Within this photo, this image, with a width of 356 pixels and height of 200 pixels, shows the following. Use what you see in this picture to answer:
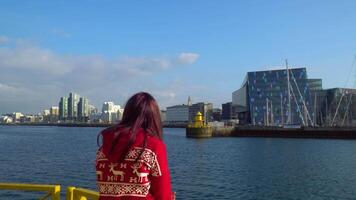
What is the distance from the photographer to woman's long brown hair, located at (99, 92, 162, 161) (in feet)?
12.7

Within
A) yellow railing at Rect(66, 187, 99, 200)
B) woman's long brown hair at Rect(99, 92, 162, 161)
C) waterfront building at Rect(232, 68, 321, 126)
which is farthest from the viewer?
waterfront building at Rect(232, 68, 321, 126)

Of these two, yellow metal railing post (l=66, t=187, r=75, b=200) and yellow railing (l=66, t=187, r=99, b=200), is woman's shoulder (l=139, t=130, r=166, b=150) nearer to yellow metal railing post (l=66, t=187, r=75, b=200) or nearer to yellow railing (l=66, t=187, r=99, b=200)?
yellow railing (l=66, t=187, r=99, b=200)

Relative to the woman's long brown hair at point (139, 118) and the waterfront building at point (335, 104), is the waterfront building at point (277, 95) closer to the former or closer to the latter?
the waterfront building at point (335, 104)

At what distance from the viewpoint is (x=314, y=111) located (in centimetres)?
16938

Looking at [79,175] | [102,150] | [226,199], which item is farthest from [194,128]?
[102,150]

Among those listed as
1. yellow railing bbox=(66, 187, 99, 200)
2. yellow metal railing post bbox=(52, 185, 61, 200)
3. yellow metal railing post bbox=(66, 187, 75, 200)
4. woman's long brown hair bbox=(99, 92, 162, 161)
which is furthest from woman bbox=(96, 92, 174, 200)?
yellow metal railing post bbox=(52, 185, 61, 200)

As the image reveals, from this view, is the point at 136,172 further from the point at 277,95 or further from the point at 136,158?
the point at 277,95

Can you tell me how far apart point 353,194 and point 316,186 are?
3.38 metres

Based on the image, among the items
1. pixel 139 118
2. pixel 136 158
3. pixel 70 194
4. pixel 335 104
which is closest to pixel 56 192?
pixel 70 194

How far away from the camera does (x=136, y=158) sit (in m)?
3.73

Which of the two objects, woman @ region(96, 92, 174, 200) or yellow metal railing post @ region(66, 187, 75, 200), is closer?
woman @ region(96, 92, 174, 200)

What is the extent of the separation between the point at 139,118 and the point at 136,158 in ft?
1.28

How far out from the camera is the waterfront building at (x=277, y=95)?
563 feet

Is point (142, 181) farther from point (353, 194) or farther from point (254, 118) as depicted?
point (254, 118)
